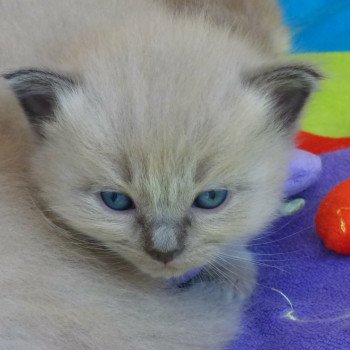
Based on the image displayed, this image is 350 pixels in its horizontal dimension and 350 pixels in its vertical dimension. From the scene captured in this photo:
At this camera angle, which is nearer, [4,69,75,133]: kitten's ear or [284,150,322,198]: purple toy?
[4,69,75,133]: kitten's ear

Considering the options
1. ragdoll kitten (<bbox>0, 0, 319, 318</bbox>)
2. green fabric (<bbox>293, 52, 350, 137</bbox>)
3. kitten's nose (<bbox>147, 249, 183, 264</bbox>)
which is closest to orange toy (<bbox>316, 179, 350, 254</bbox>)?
ragdoll kitten (<bbox>0, 0, 319, 318</bbox>)

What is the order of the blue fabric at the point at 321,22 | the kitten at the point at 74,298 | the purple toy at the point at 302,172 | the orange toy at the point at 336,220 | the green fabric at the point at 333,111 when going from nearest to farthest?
the kitten at the point at 74,298, the orange toy at the point at 336,220, the purple toy at the point at 302,172, the green fabric at the point at 333,111, the blue fabric at the point at 321,22

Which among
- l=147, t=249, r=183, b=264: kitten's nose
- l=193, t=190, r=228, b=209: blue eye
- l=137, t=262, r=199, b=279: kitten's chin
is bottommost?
l=137, t=262, r=199, b=279: kitten's chin

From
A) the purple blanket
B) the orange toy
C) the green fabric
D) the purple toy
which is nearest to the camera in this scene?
the purple blanket

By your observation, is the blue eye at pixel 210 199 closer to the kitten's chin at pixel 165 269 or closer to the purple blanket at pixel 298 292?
the kitten's chin at pixel 165 269

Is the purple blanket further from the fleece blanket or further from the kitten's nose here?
the kitten's nose

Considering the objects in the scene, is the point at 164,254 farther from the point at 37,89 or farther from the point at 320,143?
the point at 320,143

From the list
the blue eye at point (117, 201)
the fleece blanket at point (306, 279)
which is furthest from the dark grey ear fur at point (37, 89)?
the fleece blanket at point (306, 279)

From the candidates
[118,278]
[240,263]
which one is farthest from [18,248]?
[240,263]
